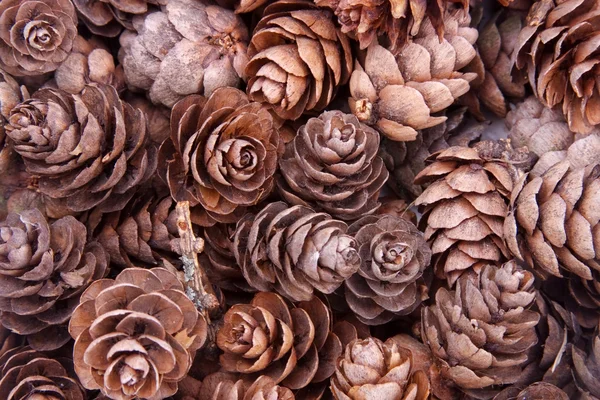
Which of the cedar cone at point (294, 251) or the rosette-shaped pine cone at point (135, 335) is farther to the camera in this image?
the cedar cone at point (294, 251)

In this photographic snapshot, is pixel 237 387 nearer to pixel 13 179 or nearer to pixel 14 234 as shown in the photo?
pixel 14 234

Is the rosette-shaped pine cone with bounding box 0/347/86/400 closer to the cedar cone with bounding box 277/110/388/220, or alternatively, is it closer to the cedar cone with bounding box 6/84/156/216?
the cedar cone with bounding box 6/84/156/216

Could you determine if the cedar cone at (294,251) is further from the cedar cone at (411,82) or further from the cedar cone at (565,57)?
the cedar cone at (565,57)

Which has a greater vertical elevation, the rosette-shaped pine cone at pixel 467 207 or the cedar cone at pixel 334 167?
the cedar cone at pixel 334 167

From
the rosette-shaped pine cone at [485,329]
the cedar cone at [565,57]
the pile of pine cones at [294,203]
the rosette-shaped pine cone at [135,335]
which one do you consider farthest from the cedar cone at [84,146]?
the cedar cone at [565,57]

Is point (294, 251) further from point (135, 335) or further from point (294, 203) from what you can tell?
point (135, 335)

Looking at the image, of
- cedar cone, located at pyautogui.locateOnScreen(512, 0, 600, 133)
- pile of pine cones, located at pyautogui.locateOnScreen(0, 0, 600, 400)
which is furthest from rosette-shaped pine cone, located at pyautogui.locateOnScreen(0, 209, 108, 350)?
cedar cone, located at pyautogui.locateOnScreen(512, 0, 600, 133)

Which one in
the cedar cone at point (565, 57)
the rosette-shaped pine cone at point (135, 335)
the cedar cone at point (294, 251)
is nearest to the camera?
the rosette-shaped pine cone at point (135, 335)
